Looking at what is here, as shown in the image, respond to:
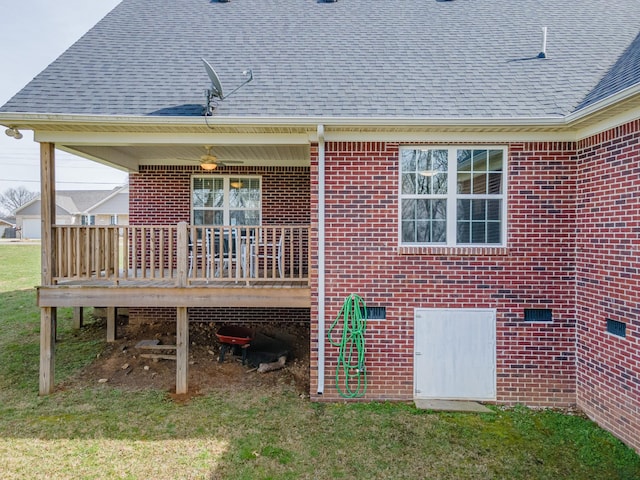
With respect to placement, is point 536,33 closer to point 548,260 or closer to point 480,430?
point 548,260

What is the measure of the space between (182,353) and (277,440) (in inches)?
85.8

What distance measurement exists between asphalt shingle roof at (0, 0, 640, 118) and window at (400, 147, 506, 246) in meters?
0.60

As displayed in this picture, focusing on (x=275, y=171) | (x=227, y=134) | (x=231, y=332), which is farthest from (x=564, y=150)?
(x=231, y=332)

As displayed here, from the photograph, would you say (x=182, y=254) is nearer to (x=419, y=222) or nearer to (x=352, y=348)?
(x=352, y=348)

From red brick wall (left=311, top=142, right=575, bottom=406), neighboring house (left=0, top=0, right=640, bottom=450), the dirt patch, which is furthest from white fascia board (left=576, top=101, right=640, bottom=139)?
the dirt patch

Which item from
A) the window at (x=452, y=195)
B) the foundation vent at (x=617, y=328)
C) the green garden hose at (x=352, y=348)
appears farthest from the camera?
the window at (x=452, y=195)

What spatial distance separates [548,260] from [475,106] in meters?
2.46

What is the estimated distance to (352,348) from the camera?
5.27m

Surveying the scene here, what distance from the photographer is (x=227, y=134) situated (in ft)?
17.5

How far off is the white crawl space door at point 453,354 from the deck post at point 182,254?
3.53 metres

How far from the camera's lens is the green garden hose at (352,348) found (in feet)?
17.1

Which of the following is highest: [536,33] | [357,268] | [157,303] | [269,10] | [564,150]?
[269,10]

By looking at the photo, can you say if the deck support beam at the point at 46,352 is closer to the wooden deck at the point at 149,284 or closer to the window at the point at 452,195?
the wooden deck at the point at 149,284

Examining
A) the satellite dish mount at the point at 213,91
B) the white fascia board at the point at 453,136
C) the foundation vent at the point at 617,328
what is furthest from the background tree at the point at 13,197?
the foundation vent at the point at 617,328
